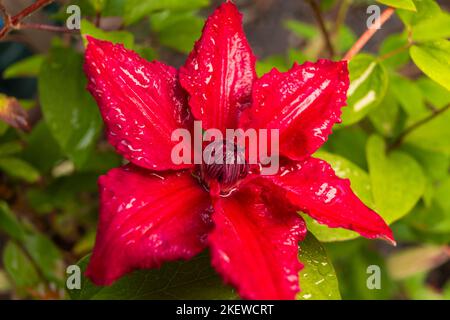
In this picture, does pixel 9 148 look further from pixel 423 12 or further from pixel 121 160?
pixel 423 12

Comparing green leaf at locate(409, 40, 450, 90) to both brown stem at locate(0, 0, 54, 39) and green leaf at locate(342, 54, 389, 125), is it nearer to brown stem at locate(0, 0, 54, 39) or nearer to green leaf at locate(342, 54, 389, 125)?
green leaf at locate(342, 54, 389, 125)

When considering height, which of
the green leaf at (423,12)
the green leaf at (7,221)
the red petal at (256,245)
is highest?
the green leaf at (423,12)

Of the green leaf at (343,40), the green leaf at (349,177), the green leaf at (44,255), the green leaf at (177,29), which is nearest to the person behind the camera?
the green leaf at (349,177)

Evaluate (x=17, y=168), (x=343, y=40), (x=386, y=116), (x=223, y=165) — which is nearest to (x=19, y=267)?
(x=17, y=168)

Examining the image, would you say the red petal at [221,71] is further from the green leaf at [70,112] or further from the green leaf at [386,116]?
the green leaf at [386,116]

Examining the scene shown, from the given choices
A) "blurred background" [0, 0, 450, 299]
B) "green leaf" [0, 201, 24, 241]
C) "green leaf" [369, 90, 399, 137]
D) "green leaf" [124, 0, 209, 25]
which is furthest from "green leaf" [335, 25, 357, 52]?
"green leaf" [0, 201, 24, 241]

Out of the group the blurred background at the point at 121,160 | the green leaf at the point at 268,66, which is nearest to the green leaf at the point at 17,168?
the blurred background at the point at 121,160
